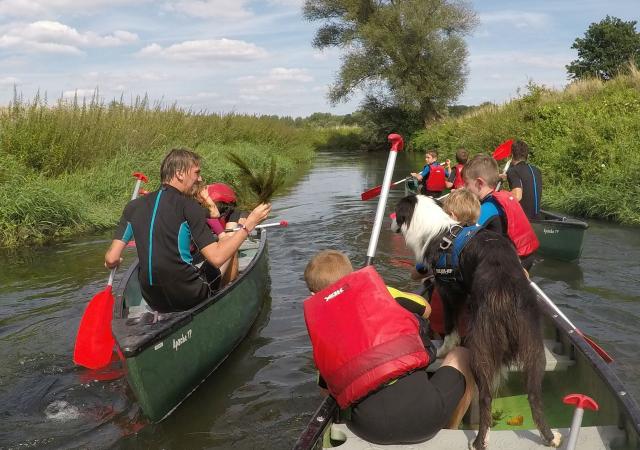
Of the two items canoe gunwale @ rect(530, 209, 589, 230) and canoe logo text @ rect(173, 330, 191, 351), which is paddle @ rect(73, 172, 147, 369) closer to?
canoe logo text @ rect(173, 330, 191, 351)

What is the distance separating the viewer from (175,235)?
403 cm

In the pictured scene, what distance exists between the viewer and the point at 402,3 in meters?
35.4

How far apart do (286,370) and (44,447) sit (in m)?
1.94

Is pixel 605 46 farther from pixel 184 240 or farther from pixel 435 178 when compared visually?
pixel 184 240

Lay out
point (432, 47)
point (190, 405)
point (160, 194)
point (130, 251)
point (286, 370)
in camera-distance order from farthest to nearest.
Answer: point (432, 47)
point (130, 251)
point (286, 370)
point (190, 405)
point (160, 194)

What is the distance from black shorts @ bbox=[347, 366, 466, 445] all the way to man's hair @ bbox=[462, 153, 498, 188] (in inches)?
88.2

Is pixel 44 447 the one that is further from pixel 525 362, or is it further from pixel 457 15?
pixel 457 15

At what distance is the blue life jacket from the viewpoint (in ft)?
10.4

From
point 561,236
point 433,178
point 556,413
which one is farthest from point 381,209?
point 433,178

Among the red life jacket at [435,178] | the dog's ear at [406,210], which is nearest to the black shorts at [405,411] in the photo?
the dog's ear at [406,210]

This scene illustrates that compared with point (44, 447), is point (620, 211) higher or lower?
higher

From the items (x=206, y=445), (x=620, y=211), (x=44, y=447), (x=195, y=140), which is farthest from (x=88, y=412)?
(x=195, y=140)

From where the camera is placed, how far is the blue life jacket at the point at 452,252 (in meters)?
3.16

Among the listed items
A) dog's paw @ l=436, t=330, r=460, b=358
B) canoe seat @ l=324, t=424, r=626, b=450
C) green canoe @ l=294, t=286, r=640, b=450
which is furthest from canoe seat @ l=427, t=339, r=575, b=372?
canoe seat @ l=324, t=424, r=626, b=450
